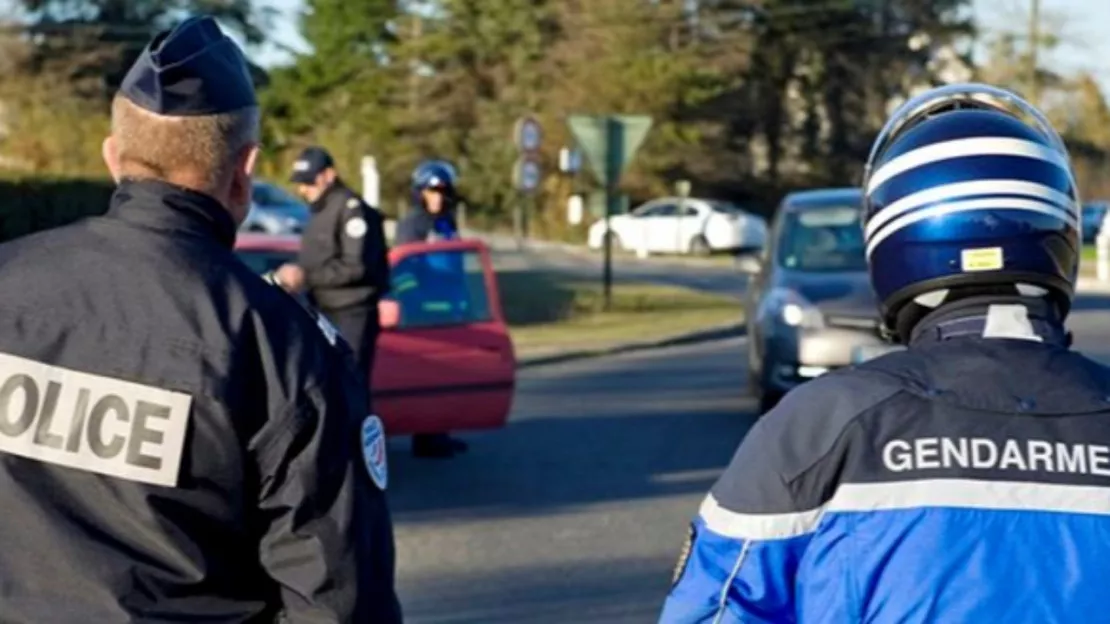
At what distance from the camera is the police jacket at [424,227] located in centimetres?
1158

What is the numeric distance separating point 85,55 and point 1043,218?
1539 inches

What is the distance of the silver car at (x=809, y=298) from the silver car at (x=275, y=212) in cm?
1795

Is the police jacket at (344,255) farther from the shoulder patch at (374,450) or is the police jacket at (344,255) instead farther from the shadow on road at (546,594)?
Answer: the shoulder patch at (374,450)

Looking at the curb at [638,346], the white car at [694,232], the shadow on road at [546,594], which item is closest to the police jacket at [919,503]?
the shadow on road at [546,594]

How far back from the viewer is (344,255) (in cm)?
1005

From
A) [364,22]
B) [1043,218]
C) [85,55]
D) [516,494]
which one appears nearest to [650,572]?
[516,494]

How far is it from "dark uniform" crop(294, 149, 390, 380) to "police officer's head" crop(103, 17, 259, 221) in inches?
273

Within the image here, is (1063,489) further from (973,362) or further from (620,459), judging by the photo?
(620,459)

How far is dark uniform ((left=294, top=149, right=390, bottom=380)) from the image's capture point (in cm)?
996

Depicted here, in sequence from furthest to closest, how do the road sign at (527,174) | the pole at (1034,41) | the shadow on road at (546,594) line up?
the pole at (1034,41)
the road sign at (527,174)
the shadow on road at (546,594)

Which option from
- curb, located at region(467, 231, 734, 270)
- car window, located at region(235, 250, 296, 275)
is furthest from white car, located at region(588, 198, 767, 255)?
car window, located at region(235, 250, 296, 275)

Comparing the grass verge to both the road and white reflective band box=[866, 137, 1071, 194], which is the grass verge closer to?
the road

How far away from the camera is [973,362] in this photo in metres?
2.26

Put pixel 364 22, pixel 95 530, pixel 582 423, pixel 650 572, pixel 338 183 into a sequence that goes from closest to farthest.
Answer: pixel 95 530 < pixel 650 572 < pixel 338 183 < pixel 582 423 < pixel 364 22
